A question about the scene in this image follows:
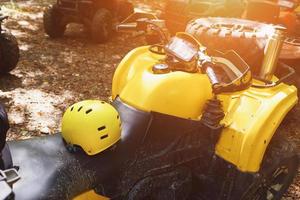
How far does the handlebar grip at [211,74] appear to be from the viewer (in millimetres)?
2537

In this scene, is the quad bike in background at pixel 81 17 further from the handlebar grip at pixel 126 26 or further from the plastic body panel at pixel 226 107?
the plastic body panel at pixel 226 107

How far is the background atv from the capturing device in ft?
17.9

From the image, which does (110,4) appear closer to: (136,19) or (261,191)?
(136,19)

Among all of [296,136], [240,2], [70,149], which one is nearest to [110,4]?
[240,2]

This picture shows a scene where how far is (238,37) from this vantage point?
3455mm

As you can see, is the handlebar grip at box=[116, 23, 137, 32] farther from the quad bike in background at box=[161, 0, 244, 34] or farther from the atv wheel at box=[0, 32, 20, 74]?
the quad bike in background at box=[161, 0, 244, 34]

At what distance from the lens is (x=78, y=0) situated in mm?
7609

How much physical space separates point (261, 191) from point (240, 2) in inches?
207

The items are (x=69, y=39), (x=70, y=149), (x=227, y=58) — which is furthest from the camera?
(x=69, y=39)

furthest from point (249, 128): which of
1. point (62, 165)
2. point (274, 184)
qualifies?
point (62, 165)

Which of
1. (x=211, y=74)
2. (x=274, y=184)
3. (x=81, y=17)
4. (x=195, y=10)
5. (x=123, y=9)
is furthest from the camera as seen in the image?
(x=123, y=9)

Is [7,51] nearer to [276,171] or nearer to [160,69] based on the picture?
[160,69]

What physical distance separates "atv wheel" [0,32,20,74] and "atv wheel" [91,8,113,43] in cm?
228

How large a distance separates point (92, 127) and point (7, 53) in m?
3.76
